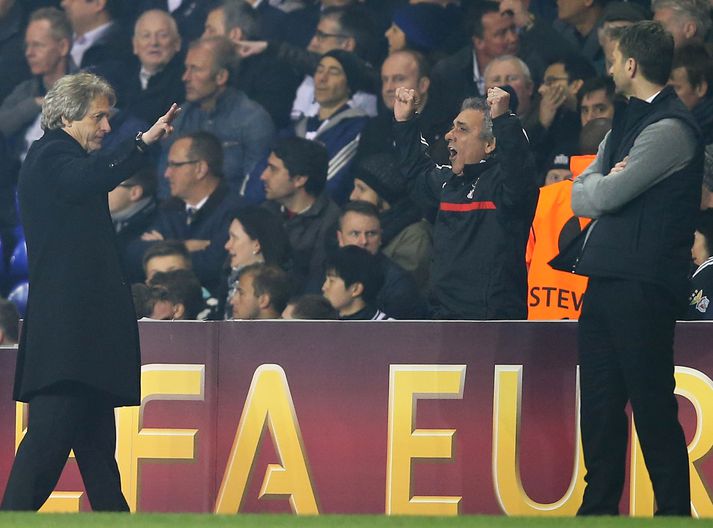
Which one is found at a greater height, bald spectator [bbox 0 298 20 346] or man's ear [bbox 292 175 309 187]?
man's ear [bbox 292 175 309 187]

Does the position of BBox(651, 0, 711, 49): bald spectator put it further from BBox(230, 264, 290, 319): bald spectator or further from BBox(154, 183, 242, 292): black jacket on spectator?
BBox(154, 183, 242, 292): black jacket on spectator

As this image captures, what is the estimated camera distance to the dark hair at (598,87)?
21.2ft

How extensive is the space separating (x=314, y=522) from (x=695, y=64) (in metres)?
3.34

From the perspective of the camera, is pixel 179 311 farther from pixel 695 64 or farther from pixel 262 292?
pixel 695 64

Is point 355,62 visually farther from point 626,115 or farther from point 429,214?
point 626,115

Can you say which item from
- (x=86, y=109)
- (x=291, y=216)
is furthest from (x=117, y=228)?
(x=86, y=109)

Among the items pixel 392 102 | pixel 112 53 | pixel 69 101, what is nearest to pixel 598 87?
pixel 392 102

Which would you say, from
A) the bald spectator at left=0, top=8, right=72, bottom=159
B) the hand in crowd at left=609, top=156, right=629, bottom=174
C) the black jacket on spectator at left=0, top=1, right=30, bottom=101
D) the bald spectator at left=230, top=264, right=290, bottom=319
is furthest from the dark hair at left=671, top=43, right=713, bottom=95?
the black jacket on spectator at left=0, top=1, right=30, bottom=101

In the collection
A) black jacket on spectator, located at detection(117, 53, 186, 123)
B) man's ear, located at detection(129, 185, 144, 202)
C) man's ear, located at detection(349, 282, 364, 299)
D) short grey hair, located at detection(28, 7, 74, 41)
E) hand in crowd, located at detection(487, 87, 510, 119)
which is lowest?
man's ear, located at detection(349, 282, 364, 299)

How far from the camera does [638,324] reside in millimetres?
4367

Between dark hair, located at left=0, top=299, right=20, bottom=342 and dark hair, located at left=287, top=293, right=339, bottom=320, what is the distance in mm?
1326

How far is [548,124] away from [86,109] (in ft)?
8.37

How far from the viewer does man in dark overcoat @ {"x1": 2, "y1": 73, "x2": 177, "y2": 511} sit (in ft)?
15.7

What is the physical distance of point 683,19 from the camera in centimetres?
661
